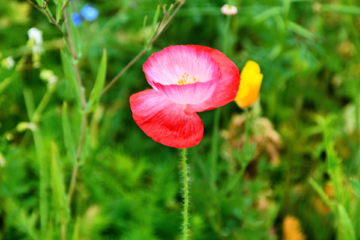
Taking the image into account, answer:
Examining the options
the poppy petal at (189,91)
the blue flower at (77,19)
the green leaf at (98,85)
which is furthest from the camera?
the blue flower at (77,19)

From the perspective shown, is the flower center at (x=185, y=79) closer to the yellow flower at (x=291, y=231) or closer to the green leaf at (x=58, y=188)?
the green leaf at (x=58, y=188)

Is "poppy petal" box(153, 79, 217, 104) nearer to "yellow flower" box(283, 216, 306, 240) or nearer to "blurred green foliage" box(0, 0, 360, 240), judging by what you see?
"blurred green foliage" box(0, 0, 360, 240)

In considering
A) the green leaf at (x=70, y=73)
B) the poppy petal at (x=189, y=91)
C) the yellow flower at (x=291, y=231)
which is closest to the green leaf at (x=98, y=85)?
the green leaf at (x=70, y=73)

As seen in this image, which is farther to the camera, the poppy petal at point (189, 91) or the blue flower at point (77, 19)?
the blue flower at point (77, 19)

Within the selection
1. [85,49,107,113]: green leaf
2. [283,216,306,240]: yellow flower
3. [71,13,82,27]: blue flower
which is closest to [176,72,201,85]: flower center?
[85,49,107,113]: green leaf

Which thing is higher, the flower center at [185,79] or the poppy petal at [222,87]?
the poppy petal at [222,87]

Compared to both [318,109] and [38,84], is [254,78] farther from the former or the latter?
[38,84]

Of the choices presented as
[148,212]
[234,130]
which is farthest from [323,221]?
[148,212]
